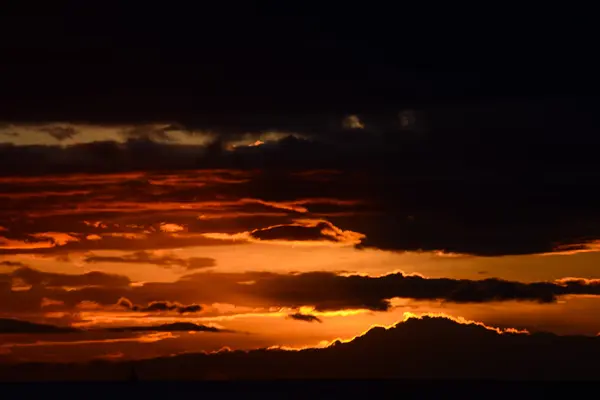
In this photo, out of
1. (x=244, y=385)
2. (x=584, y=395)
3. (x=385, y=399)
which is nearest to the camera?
(x=385, y=399)

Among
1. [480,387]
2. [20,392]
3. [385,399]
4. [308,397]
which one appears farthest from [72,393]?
[480,387]

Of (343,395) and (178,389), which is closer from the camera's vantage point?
(343,395)

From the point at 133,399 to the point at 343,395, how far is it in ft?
47.7

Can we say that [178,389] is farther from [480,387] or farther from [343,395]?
[480,387]

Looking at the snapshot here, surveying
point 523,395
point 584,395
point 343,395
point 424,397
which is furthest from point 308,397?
point 584,395

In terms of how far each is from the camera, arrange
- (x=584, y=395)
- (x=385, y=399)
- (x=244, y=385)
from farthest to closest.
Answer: (x=244, y=385) → (x=584, y=395) → (x=385, y=399)

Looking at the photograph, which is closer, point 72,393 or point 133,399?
point 133,399

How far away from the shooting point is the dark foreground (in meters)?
82.9

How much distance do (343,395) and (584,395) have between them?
18.0 meters

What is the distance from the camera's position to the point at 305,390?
85.9 m

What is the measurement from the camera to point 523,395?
83188mm

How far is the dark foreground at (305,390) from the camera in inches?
3265

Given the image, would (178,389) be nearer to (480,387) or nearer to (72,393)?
(72,393)

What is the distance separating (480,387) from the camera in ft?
292
